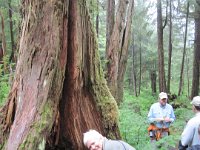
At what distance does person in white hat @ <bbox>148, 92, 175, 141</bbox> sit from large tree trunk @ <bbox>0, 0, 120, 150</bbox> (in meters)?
2.83

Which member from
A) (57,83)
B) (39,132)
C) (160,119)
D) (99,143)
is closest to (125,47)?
(160,119)

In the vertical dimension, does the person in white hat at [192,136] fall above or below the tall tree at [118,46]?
below

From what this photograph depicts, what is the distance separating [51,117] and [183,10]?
24065mm

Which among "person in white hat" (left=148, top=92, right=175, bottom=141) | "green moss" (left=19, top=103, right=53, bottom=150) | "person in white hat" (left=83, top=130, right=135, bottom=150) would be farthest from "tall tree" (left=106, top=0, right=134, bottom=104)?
"person in white hat" (left=83, top=130, right=135, bottom=150)

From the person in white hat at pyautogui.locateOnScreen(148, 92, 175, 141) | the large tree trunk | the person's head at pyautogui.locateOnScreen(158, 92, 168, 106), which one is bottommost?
the person in white hat at pyautogui.locateOnScreen(148, 92, 175, 141)

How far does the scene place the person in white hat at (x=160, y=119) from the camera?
854 centimetres

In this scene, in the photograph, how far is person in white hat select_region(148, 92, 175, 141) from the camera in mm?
8539

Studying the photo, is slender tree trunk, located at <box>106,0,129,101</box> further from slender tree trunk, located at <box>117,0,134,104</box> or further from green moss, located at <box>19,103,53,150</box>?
green moss, located at <box>19,103,53,150</box>

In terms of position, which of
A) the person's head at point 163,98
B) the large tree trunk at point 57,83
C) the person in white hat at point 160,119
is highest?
the large tree trunk at point 57,83

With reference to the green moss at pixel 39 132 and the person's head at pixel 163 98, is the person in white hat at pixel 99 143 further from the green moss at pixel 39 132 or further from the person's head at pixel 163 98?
the person's head at pixel 163 98

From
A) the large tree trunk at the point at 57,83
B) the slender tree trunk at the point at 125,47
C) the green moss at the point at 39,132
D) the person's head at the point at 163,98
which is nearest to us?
the green moss at the point at 39,132

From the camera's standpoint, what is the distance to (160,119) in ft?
27.9

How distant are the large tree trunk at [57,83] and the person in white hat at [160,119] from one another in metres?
2.83

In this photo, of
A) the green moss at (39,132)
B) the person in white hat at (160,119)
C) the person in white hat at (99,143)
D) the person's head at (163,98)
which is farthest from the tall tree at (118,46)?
the person in white hat at (99,143)
